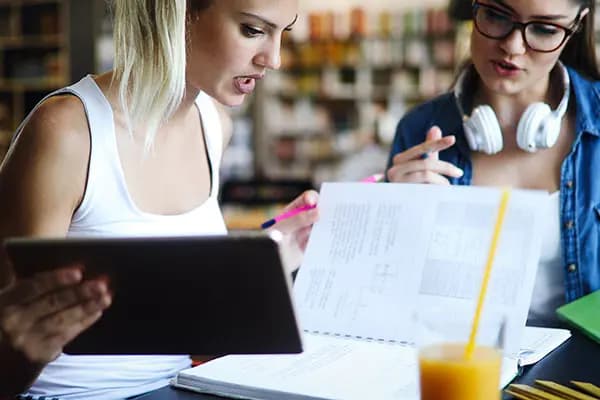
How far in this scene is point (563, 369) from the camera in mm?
1277

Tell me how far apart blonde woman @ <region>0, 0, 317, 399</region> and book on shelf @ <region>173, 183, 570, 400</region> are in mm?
130

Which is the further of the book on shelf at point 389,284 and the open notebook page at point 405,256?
the open notebook page at point 405,256

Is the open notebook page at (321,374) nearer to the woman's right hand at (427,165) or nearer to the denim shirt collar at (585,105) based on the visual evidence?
the woman's right hand at (427,165)

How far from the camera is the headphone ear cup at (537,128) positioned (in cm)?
189

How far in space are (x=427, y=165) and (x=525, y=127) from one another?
1.26 ft

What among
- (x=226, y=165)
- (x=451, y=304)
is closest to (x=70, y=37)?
(x=226, y=165)

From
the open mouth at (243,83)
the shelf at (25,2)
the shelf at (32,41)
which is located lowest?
the shelf at (32,41)

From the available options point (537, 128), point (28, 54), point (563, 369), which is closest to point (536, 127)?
point (537, 128)

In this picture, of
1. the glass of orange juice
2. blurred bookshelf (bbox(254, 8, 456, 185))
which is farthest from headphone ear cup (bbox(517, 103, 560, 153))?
blurred bookshelf (bbox(254, 8, 456, 185))

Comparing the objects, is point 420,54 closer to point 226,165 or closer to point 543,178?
point 226,165

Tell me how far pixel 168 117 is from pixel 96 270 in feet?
2.26

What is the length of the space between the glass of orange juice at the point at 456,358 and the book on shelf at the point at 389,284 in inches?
9.2

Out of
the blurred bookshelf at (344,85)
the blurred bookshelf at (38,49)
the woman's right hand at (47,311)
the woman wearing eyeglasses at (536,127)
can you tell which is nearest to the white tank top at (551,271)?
the woman wearing eyeglasses at (536,127)

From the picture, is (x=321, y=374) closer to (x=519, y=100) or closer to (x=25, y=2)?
(x=519, y=100)
